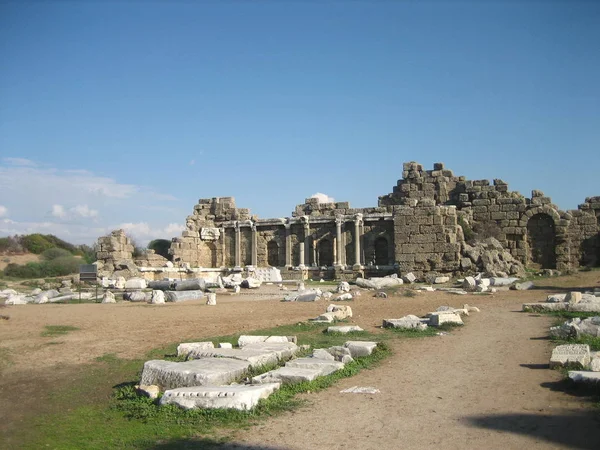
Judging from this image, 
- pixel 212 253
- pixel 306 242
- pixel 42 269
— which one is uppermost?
pixel 306 242

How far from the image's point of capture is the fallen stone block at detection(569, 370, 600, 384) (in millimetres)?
6656

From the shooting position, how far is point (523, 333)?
11234mm

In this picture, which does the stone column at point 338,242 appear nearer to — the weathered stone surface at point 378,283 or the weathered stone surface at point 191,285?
the weathered stone surface at point 378,283

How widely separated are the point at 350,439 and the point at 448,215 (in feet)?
70.5

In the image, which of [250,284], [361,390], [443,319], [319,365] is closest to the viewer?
[361,390]

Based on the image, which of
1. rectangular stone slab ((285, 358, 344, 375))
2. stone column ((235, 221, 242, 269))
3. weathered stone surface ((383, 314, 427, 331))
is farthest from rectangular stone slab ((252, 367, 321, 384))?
stone column ((235, 221, 242, 269))

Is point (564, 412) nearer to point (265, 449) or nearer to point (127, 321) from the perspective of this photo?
point (265, 449)

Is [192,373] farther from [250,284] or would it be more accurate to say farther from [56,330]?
[250,284]

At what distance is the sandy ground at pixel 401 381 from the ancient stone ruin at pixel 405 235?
33.7 ft

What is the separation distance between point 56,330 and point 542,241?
2340 centimetres

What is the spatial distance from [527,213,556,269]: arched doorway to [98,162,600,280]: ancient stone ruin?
5 cm

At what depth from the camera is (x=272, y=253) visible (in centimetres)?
3173

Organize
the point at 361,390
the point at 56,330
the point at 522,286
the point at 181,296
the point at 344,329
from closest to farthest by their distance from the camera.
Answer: the point at 361,390
the point at 344,329
the point at 56,330
the point at 181,296
the point at 522,286

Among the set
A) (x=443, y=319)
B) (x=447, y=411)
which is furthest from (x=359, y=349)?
(x=443, y=319)
